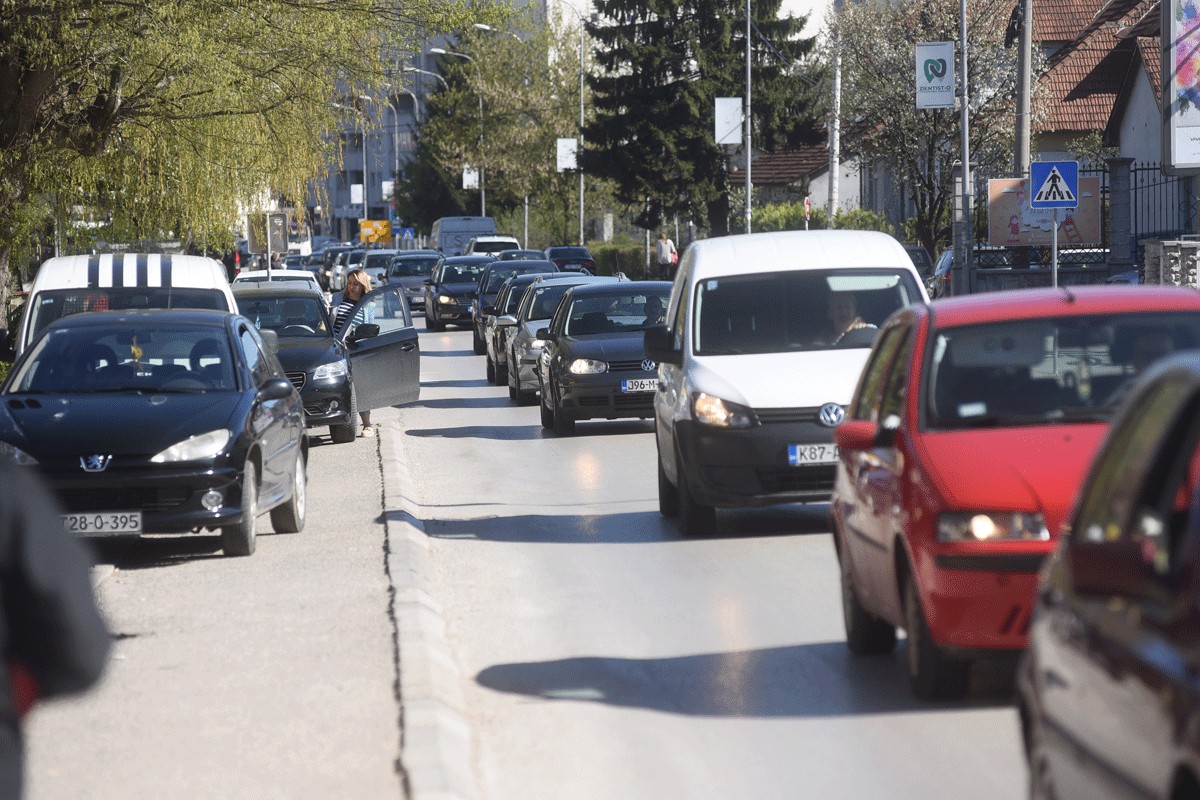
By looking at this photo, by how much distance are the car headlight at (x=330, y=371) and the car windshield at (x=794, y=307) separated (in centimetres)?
734

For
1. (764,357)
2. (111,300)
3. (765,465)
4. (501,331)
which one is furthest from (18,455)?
(501,331)

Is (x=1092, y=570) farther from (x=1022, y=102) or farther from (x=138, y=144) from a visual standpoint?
(x=1022, y=102)

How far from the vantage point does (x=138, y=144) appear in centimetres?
2212

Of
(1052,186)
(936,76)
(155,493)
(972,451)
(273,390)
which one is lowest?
(155,493)

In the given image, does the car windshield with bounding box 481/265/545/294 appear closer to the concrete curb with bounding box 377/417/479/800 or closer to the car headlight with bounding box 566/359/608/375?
the car headlight with bounding box 566/359/608/375

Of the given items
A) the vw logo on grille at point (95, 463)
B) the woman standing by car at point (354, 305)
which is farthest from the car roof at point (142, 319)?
the woman standing by car at point (354, 305)

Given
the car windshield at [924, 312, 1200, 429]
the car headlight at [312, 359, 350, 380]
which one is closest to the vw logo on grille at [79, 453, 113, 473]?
the car windshield at [924, 312, 1200, 429]

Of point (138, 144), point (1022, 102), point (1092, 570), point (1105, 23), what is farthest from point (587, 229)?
point (1092, 570)

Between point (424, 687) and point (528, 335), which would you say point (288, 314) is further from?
point (424, 687)

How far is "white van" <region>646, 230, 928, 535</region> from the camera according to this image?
12.2 m

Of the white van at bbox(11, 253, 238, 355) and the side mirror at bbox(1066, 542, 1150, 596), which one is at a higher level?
the white van at bbox(11, 253, 238, 355)

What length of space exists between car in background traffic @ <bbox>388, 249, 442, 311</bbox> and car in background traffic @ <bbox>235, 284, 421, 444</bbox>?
3267cm

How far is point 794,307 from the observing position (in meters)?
13.5

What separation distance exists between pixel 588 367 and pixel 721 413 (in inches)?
333
